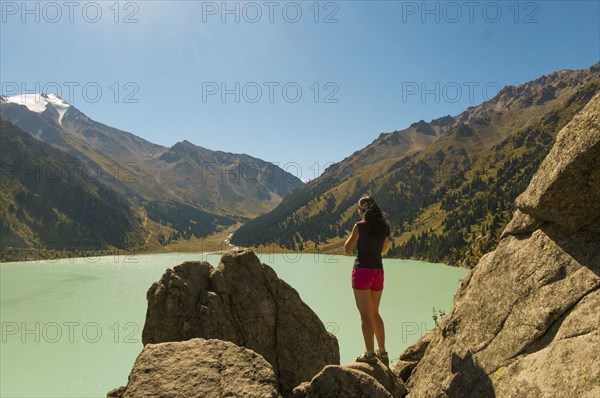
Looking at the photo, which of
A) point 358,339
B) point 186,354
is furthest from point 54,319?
point 186,354

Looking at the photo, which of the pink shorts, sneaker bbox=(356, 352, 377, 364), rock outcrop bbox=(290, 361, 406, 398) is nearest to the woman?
the pink shorts

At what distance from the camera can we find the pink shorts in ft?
42.5

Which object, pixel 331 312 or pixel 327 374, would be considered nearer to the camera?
pixel 327 374

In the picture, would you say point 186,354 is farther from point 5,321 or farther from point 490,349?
point 5,321

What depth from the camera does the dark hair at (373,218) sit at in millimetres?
13172

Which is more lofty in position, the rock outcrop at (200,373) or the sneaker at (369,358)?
the rock outcrop at (200,373)

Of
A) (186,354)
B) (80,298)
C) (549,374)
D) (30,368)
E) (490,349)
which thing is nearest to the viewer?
(549,374)

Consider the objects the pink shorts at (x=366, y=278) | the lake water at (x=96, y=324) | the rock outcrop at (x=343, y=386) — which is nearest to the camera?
the rock outcrop at (x=343, y=386)

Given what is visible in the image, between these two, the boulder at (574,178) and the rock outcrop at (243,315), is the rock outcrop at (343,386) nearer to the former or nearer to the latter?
the rock outcrop at (243,315)

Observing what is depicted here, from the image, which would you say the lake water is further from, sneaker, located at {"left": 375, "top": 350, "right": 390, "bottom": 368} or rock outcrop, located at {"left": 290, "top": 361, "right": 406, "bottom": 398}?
rock outcrop, located at {"left": 290, "top": 361, "right": 406, "bottom": 398}

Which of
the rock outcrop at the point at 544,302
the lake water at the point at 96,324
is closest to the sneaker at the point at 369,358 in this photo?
the rock outcrop at the point at 544,302

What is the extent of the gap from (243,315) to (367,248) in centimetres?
739

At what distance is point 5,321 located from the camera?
80750 mm

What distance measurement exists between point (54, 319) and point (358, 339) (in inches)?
2528
